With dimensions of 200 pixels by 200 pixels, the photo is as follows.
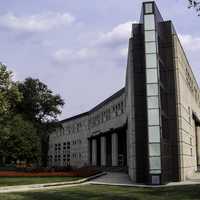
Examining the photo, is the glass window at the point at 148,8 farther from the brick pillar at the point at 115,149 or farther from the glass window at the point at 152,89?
the brick pillar at the point at 115,149

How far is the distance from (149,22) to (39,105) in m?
53.0

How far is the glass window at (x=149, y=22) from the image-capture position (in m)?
39.0

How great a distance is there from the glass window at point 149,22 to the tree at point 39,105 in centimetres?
5125

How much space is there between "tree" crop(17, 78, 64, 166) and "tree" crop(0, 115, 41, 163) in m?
18.8

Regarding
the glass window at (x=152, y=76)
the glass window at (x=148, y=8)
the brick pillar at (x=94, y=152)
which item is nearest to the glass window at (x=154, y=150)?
the glass window at (x=152, y=76)

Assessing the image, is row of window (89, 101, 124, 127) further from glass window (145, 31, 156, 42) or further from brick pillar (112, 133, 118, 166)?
glass window (145, 31, 156, 42)

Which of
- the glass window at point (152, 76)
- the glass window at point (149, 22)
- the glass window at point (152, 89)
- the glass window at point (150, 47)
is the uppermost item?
the glass window at point (149, 22)

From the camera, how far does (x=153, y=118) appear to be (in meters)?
37.5

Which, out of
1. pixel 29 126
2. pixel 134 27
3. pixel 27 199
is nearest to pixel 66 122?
pixel 29 126

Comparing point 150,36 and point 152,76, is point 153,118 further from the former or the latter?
point 150,36

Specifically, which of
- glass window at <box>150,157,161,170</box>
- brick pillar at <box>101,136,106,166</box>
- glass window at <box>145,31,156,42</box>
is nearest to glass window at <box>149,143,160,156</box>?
glass window at <box>150,157,161,170</box>

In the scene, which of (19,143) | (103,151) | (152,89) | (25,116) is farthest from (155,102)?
(25,116)

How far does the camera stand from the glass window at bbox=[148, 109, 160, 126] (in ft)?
123

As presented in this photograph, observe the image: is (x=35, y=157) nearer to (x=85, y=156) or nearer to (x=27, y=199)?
(x=85, y=156)
